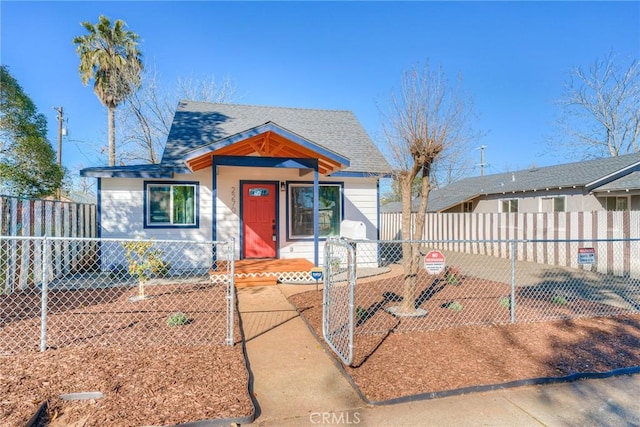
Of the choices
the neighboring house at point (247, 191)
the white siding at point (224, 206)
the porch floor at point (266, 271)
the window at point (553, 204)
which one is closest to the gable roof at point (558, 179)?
the window at point (553, 204)

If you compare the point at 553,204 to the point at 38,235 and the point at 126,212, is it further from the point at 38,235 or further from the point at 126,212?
the point at 38,235

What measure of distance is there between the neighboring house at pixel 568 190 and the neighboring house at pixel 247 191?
27.4ft

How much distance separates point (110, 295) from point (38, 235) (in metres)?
2.20

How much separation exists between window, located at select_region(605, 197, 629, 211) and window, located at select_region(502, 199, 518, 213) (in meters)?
4.02

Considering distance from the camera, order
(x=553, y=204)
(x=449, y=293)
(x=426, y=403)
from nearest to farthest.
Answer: (x=426, y=403)
(x=449, y=293)
(x=553, y=204)

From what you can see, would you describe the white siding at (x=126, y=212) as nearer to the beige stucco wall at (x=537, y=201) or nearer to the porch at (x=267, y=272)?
the porch at (x=267, y=272)

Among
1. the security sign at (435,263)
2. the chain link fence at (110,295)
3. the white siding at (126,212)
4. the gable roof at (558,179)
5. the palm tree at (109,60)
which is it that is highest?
the palm tree at (109,60)

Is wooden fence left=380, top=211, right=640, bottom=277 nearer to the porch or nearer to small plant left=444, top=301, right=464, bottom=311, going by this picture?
small plant left=444, top=301, right=464, bottom=311

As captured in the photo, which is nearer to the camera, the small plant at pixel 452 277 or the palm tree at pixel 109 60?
the small plant at pixel 452 277

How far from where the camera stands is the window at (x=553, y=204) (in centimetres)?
1492

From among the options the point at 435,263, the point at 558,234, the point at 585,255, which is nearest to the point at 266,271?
the point at 435,263

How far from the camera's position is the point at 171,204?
984 cm

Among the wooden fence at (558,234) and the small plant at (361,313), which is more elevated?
the wooden fence at (558,234)

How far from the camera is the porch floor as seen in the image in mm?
8438
